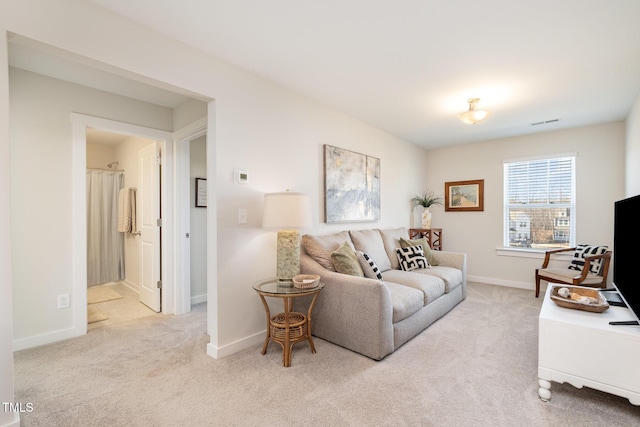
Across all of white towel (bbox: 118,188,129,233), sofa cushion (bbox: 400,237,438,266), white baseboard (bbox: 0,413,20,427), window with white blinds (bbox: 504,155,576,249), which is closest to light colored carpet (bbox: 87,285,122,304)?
white towel (bbox: 118,188,129,233)

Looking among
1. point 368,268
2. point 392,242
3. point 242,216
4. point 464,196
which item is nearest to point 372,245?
point 392,242

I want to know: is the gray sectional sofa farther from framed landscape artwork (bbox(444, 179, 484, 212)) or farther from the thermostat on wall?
framed landscape artwork (bbox(444, 179, 484, 212))

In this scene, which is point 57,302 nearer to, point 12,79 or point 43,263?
point 43,263

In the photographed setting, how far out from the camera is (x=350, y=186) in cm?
369

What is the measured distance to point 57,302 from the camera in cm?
267

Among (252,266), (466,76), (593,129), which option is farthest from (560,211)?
(252,266)

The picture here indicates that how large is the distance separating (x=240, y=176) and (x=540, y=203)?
15.1ft

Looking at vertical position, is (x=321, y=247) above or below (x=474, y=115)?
below

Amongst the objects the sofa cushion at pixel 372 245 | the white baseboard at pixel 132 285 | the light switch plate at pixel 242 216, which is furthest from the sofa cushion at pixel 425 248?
the white baseboard at pixel 132 285

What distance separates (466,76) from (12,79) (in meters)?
3.97

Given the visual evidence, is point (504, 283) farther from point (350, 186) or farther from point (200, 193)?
point (200, 193)

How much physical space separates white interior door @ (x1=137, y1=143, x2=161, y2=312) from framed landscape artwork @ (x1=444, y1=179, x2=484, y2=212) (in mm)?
4714

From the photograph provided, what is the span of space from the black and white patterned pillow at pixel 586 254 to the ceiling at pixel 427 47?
1.72m

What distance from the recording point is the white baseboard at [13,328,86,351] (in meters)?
2.47
